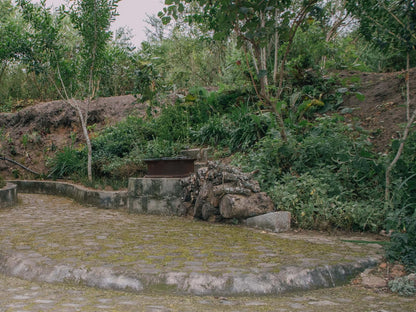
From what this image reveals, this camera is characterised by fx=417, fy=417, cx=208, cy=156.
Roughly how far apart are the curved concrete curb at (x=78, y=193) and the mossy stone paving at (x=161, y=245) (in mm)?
1133

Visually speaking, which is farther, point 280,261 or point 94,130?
point 94,130

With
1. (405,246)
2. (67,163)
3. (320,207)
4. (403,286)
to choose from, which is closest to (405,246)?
(405,246)

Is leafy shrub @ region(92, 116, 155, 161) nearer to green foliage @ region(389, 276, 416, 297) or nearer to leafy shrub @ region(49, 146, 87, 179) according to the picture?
leafy shrub @ region(49, 146, 87, 179)

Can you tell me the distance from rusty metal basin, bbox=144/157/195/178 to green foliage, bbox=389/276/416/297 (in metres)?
4.51

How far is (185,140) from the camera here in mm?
9555

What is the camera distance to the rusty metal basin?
25.0ft

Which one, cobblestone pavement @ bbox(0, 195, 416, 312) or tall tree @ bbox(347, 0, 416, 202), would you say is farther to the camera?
tall tree @ bbox(347, 0, 416, 202)

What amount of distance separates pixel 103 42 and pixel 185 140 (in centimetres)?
297

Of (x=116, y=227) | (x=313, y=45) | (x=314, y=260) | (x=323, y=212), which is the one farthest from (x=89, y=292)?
(x=313, y=45)

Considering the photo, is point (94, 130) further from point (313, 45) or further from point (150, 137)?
point (313, 45)

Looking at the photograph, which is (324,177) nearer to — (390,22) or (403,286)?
(390,22)

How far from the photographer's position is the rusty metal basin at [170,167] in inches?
300

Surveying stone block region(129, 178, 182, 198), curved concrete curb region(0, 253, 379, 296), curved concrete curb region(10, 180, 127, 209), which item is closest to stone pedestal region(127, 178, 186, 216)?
stone block region(129, 178, 182, 198)

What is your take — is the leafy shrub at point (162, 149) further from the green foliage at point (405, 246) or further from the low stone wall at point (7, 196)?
the green foliage at point (405, 246)
